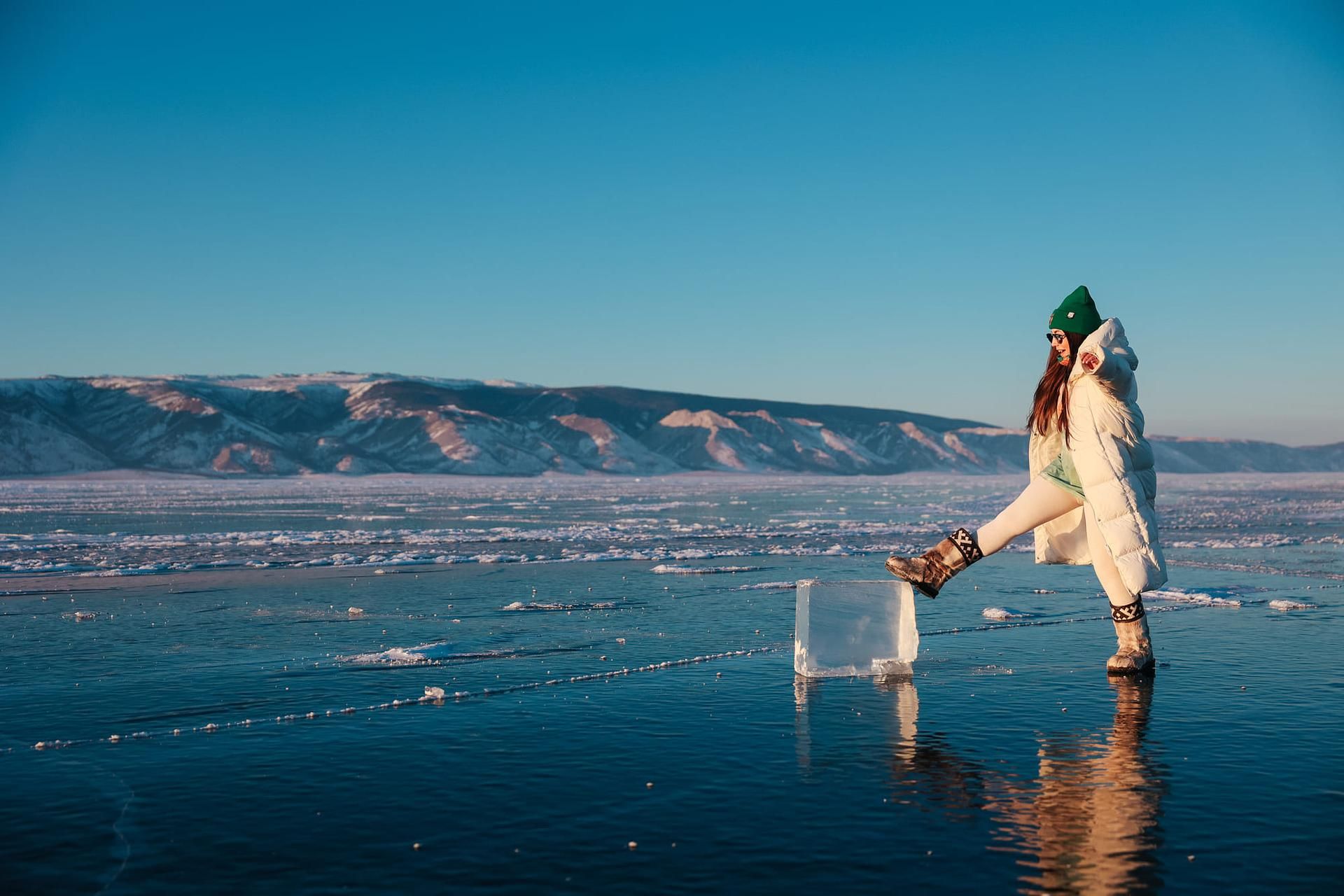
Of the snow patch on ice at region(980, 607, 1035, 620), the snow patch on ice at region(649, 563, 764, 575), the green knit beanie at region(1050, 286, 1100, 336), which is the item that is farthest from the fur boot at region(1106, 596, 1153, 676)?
the snow patch on ice at region(649, 563, 764, 575)

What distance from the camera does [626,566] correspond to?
55.6 ft

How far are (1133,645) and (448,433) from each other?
143 meters

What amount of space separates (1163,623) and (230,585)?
36.0ft

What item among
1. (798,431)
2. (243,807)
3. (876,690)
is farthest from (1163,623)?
(798,431)

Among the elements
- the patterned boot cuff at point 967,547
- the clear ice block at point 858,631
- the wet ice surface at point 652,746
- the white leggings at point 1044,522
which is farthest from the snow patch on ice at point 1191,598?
the clear ice block at point 858,631

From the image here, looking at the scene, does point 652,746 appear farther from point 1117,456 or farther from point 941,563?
point 1117,456

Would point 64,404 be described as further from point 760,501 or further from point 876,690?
point 876,690

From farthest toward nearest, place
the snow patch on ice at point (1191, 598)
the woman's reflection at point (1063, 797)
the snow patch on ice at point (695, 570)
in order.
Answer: the snow patch on ice at point (695, 570), the snow patch on ice at point (1191, 598), the woman's reflection at point (1063, 797)

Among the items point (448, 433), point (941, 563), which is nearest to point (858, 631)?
point (941, 563)

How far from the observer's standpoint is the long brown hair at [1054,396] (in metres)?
7.65

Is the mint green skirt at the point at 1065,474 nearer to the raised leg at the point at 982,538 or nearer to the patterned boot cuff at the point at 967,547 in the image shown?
the raised leg at the point at 982,538

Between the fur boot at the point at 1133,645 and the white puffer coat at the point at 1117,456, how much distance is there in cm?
27

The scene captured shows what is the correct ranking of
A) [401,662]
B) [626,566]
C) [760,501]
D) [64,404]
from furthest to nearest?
[64,404] < [760,501] < [626,566] < [401,662]

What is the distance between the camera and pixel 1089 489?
7320 mm
